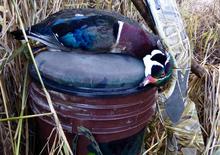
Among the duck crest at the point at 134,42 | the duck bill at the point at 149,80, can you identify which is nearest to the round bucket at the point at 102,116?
the duck bill at the point at 149,80

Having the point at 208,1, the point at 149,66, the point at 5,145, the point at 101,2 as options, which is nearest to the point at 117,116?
the point at 149,66

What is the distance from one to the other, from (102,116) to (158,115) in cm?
70

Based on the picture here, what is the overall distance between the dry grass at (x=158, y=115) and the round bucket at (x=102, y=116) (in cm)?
→ 11

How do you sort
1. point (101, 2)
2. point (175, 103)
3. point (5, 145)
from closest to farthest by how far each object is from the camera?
1. point (5, 145)
2. point (175, 103)
3. point (101, 2)

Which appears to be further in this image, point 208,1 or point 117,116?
point 208,1

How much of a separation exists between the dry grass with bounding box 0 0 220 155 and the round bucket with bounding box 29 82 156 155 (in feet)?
0.37

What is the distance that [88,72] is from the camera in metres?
1.44

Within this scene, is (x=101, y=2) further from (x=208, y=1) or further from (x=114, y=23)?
(x=208, y=1)

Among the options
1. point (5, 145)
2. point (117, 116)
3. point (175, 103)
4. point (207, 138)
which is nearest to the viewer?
point (117, 116)

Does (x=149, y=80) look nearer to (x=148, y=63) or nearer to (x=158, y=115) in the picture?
(x=148, y=63)

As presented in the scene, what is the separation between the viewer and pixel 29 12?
186 cm

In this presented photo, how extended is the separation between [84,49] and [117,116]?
290 mm

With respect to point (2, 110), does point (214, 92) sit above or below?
below

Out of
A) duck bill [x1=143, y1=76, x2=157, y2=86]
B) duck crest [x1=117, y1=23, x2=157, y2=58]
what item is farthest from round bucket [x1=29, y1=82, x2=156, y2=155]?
duck crest [x1=117, y1=23, x2=157, y2=58]
